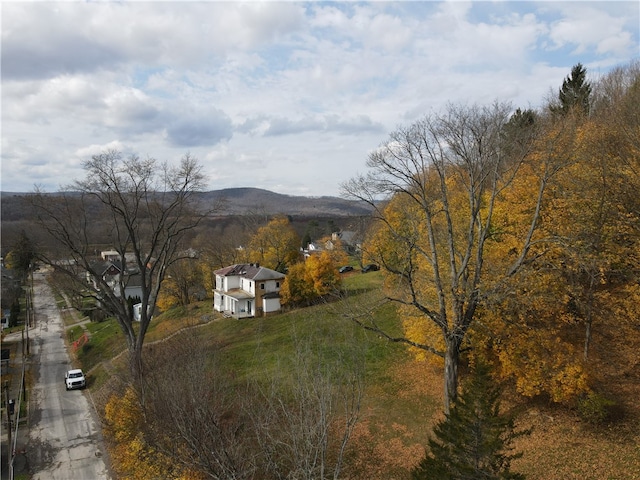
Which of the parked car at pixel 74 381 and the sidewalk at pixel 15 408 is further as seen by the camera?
the parked car at pixel 74 381

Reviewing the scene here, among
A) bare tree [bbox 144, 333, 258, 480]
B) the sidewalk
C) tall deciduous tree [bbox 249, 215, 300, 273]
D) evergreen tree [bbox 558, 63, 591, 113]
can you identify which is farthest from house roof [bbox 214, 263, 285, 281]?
evergreen tree [bbox 558, 63, 591, 113]

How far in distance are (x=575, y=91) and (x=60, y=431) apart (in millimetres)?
42689

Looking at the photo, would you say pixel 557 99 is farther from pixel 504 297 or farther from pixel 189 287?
pixel 189 287

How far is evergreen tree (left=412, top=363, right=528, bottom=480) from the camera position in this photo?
8.09 m

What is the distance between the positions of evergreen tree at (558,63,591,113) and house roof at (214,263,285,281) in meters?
26.9

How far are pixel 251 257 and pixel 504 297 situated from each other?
39411mm

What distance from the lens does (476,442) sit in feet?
27.0

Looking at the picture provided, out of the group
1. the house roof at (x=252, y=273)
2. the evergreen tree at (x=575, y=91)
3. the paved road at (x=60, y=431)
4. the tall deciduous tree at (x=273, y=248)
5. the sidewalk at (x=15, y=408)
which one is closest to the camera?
the paved road at (x=60, y=431)

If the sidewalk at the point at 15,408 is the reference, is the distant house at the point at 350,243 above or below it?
above

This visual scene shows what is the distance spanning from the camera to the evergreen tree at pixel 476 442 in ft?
26.5

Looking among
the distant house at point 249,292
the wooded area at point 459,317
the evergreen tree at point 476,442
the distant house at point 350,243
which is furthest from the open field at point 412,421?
the distant house at point 249,292

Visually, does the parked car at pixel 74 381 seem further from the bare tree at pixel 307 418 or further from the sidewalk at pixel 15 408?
the bare tree at pixel 307 418

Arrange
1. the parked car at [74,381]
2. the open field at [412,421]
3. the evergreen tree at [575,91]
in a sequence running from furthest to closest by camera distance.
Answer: the evergreen tree at [575,91]
the parked car at [74,381]
the open field at [412,421]

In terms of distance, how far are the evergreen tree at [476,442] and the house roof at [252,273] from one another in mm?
30032
